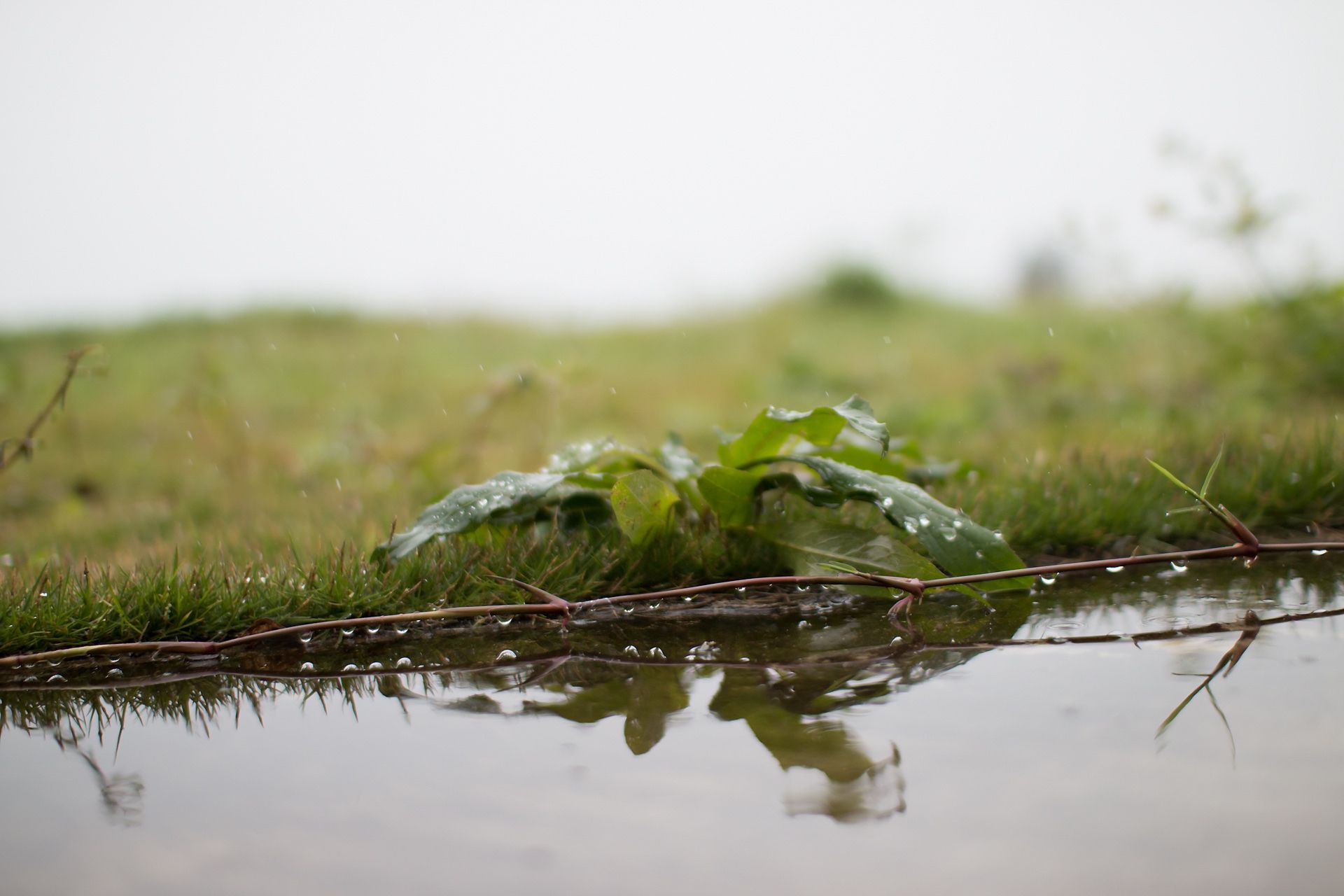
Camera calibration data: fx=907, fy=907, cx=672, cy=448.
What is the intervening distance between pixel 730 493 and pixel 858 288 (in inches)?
314

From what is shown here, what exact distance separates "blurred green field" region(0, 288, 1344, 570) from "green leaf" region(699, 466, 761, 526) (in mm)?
542

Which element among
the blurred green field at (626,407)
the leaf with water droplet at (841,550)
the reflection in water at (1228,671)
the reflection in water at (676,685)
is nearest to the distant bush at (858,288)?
the blurred green field at (626,407)

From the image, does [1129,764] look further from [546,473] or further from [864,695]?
[546,473]

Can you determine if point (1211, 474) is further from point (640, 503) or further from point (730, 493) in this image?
point (640, 503)

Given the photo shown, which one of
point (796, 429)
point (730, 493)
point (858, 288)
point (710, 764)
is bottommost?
point (710, 764)

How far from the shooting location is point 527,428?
15.8ft

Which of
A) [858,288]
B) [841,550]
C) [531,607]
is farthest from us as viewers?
[858,288]

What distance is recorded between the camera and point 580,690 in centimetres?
131

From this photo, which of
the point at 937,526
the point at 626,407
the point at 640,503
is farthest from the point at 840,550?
the point at 626,407

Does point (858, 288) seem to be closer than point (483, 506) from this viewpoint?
No

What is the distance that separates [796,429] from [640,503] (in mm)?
344

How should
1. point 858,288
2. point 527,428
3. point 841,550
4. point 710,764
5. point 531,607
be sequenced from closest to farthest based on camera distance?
point 710,764 < point 531,607 < point 841,550 < point 527,428 < point 858,288

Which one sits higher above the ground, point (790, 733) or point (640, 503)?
point (640, 503)

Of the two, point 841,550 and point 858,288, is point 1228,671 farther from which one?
point 858,288
